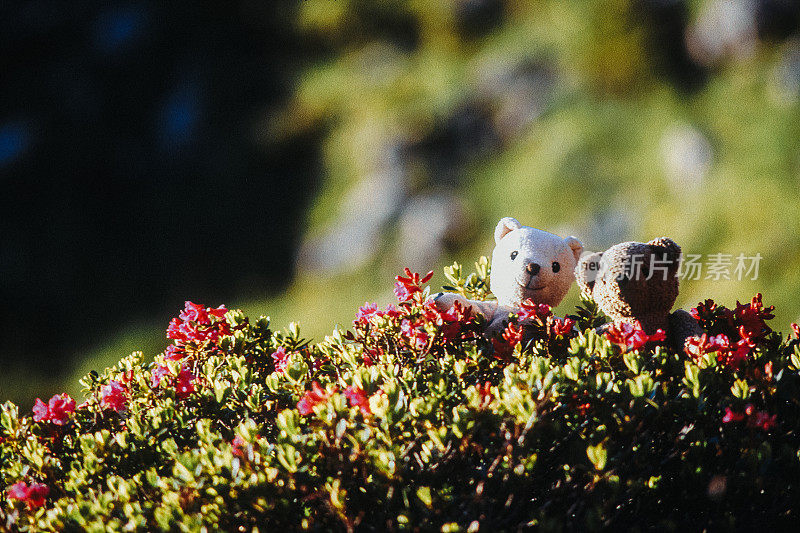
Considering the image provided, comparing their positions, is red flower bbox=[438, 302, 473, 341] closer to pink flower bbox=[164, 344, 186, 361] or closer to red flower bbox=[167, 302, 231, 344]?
red flower bbox=[167, 302, 231, 344]

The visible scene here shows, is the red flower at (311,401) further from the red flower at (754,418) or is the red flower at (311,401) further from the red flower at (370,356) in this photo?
the red flower at (754,418)

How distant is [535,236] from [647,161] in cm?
721

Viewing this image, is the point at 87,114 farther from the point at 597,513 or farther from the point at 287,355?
the point at 597,513

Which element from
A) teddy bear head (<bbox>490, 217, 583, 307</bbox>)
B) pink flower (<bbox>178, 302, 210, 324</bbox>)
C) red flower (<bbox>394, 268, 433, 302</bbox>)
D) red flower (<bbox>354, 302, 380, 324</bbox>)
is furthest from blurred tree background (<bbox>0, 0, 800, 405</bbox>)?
pink flower (<bbox>178, 302, 210, 324</bbox>)

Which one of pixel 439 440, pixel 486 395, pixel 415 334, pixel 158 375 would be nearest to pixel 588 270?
pixel 415 334

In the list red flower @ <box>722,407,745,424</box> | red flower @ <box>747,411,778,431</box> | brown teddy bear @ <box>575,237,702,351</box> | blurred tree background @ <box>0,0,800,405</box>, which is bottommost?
red flower @ <box>747,411,778,431</box>

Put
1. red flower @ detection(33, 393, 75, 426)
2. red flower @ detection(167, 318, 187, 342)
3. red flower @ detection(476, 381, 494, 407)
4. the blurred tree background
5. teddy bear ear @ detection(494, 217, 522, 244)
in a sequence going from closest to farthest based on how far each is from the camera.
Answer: red flower @ detection(476, 381, 494, 407) < red flower @ detection(33, 393, 75, 426) < red flower @ detection(167, 318, 187, 342) < teddy bear ear @ detection(494, 217, 522, 244) < the blurred tree background

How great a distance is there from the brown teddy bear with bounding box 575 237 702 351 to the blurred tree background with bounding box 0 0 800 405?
5096 millimetres

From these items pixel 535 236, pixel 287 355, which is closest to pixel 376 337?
pixel 287 355

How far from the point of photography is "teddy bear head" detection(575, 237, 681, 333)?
9.37 ft

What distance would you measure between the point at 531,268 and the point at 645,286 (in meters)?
0.57

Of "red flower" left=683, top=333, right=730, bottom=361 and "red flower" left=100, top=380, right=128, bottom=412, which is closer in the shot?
"red flower" left=683, top=333, right=730, bottom=361

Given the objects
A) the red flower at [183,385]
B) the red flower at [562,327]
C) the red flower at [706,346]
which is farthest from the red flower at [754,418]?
the red flower at [183,385]

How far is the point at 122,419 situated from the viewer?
116 inches
